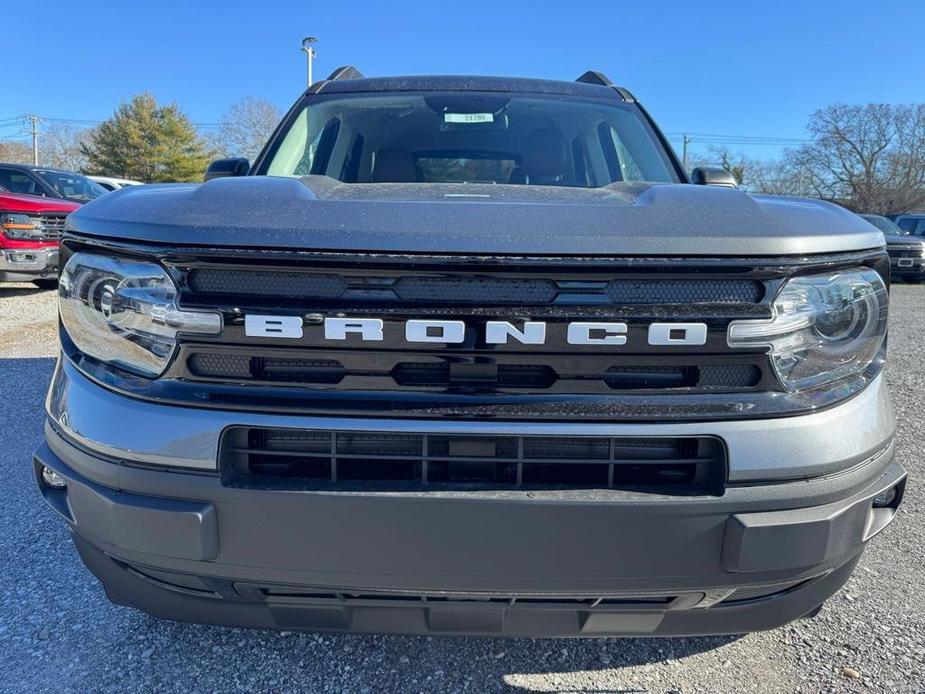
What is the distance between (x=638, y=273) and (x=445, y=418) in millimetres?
534

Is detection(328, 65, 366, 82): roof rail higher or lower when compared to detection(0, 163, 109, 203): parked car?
higher

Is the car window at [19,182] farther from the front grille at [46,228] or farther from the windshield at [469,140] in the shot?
the windshield at [469,140]

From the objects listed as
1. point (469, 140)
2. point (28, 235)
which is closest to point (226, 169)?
point (469, 140)

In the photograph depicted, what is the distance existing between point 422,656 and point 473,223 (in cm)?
146

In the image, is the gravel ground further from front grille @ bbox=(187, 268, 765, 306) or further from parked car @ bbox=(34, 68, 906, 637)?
front grille @ bbox=(187, 268, 765, 306)

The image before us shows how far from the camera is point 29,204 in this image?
29.3 feet

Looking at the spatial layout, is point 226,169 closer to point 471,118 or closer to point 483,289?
point 471,118

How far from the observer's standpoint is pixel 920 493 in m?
3.57

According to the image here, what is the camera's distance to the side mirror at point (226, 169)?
273 centimetres

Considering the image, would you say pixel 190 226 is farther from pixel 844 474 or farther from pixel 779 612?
pixel 779 612

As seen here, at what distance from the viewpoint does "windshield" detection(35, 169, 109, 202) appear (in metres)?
10.4

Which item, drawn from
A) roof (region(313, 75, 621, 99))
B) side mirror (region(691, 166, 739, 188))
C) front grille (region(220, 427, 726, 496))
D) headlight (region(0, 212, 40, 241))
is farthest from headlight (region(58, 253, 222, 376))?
headlight (region(0, 212, 40, 241))

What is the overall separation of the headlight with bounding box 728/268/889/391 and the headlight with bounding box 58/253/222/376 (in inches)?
49.6

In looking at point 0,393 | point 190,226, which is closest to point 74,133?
point 0,393
